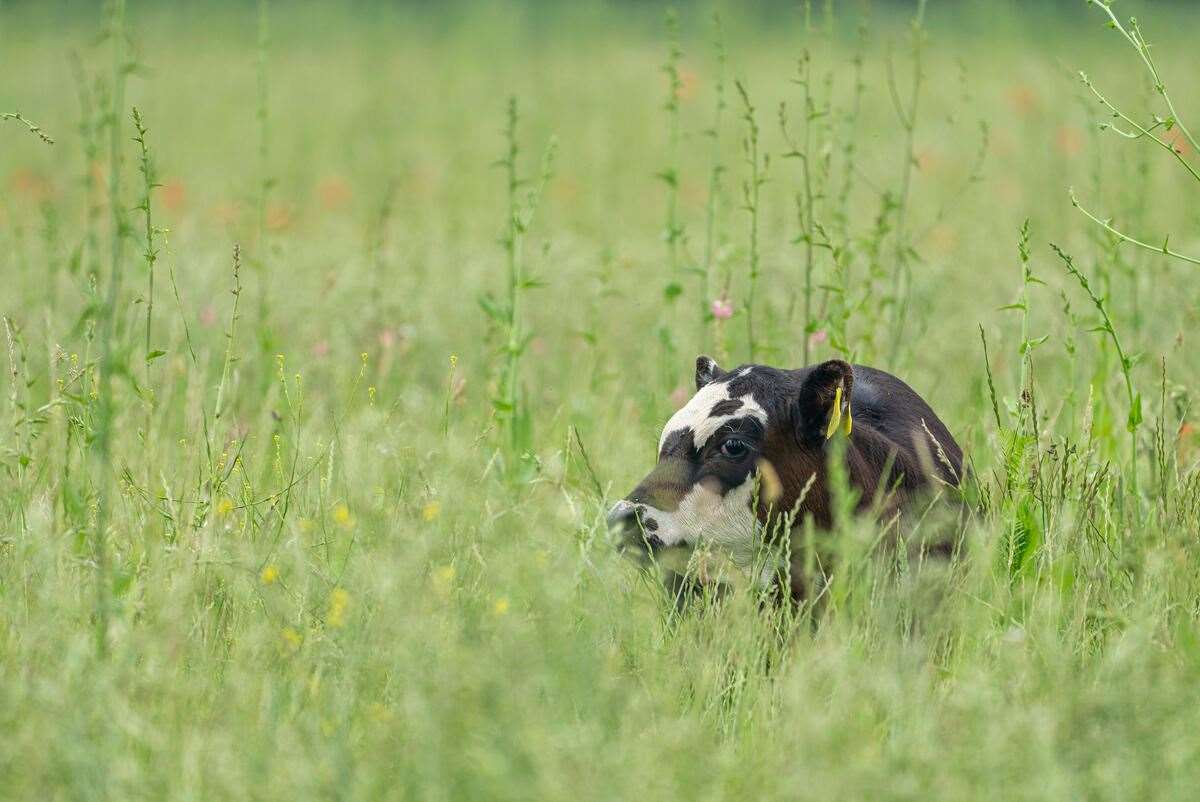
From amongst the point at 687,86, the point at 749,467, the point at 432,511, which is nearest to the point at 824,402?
the point at 749,467

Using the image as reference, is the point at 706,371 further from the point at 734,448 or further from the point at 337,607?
the point at 337,607

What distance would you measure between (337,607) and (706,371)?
1061 mm

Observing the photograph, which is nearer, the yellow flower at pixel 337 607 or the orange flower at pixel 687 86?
the yellow flower at pixel 337 607

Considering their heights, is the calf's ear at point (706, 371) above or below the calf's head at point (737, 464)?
above

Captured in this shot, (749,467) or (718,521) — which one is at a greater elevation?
(749,467)

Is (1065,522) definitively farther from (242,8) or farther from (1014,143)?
(242,8)

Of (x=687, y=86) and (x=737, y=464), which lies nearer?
(x=737, y=464)

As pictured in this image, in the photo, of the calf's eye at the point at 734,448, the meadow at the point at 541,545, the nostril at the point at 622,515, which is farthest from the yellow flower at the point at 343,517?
the calf's eye at the point at 734,448

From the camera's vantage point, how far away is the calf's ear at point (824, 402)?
3.05 m

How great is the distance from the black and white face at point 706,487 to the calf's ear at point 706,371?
7.8 inches

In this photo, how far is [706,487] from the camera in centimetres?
308

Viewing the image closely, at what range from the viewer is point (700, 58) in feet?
56.1

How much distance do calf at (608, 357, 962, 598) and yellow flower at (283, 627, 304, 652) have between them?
650 mm

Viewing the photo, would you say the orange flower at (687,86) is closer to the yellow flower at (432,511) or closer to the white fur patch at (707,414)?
the white fur patch at (707,414)
